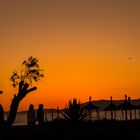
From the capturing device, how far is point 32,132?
23875mm

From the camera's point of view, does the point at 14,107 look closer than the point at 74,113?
Yes

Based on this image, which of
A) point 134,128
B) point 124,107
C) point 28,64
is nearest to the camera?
point 28,64

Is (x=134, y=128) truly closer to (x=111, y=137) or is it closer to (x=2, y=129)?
(x=111, y=137)

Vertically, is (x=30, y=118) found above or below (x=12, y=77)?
below

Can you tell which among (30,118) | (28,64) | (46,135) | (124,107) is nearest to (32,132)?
(46,135)

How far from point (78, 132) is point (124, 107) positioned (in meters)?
27.8

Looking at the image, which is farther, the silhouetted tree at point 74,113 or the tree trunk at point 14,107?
the silhouetted tree at point 74,113

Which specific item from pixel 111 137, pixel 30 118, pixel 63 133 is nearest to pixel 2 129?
pixel 63 133

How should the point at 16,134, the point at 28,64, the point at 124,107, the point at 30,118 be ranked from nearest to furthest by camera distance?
the point at 16,134, the point at 28,64, the point at 30,118, the point at 124,107

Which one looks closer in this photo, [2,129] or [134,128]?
[2,129]

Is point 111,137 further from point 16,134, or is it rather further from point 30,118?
point 30,118

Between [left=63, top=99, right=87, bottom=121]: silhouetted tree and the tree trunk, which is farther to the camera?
[left=63, top=99, right=87, bottom=121]: silhouetted tree

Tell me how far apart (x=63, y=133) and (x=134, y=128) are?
21.8 ft

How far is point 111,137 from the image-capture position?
24047 millimetres
